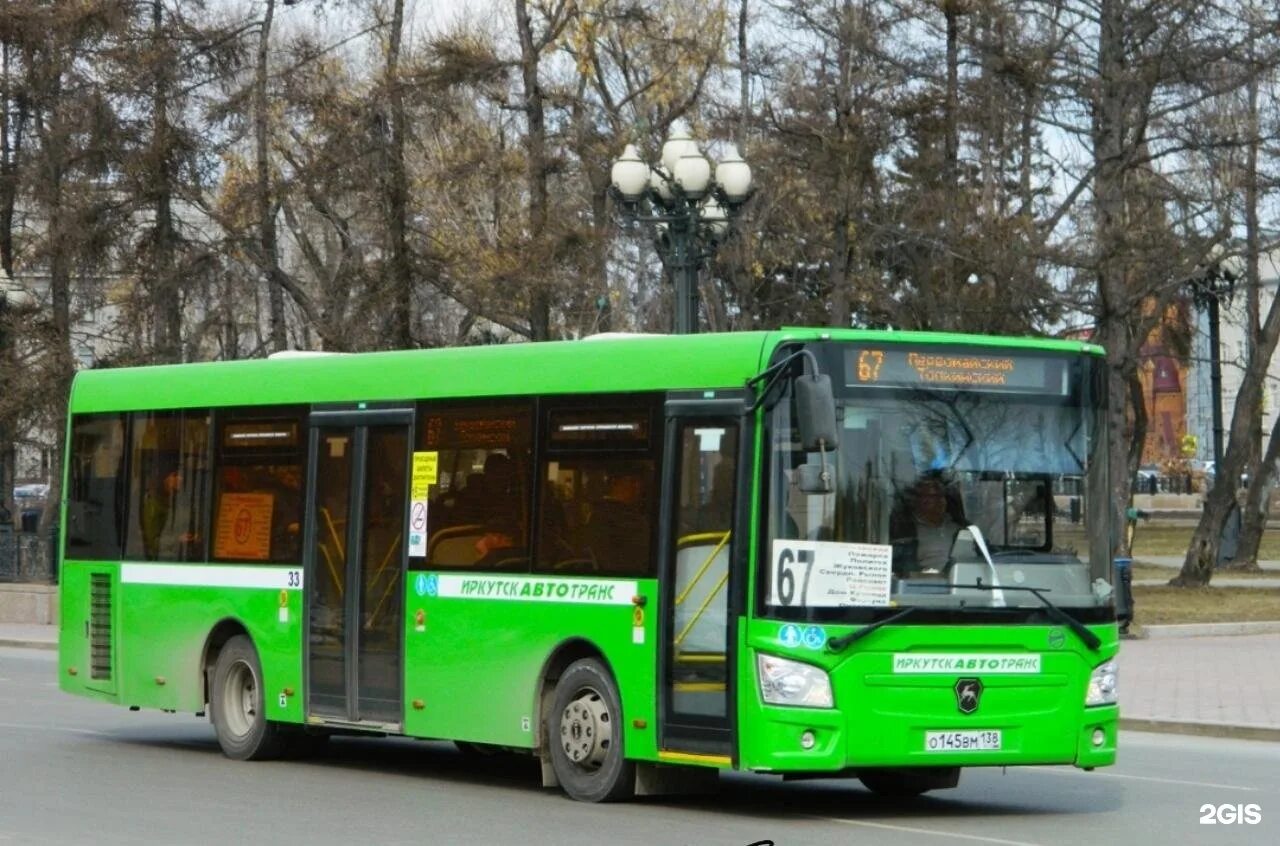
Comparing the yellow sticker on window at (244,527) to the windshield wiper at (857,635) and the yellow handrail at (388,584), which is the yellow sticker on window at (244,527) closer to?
the yellow handrail at (388,584)

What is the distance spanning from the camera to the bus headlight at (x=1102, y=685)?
13047mm

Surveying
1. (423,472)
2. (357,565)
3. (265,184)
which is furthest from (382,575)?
(265,184)

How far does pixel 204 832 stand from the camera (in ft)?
39.2

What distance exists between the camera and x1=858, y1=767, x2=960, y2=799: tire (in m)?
13.9

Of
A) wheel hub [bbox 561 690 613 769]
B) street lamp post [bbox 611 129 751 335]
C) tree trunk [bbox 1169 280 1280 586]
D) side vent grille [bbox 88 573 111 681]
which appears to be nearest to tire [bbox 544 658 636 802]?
wheel hub [bbox 561 690 613 769]

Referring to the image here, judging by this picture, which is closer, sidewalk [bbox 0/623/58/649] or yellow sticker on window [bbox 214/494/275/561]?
yellow sticker on window [bbox 214/494/275/561]

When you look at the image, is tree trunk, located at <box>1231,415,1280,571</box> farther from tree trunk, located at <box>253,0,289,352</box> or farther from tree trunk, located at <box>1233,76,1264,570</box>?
tree trunk, located at <box>253,0,289,352</box>

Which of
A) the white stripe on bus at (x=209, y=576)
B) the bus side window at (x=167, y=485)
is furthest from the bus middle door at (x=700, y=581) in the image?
the bus side window at (x=167, y=485)

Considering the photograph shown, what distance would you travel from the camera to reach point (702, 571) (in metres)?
12.9

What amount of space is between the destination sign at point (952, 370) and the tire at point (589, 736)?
2.40 metres

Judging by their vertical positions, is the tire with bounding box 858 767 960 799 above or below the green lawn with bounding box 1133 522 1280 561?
below

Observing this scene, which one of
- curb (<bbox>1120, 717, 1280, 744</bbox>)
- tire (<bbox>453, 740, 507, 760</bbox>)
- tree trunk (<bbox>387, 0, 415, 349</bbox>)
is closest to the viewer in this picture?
tire (<bbox>453, 740, 507, 760</bbox>)

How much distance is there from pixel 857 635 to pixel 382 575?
4192 millimetres

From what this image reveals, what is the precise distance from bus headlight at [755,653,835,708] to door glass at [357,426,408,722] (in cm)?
358
